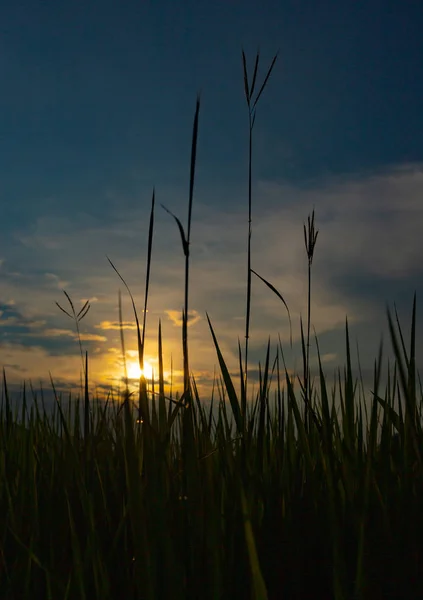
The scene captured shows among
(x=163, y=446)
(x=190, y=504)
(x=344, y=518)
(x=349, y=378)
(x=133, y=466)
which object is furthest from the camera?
(x=349, y=378)

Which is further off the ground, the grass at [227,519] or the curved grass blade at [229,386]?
the curved grass blade at [229,386]

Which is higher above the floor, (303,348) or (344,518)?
(303,348)

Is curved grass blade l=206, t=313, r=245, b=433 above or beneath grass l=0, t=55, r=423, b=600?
above

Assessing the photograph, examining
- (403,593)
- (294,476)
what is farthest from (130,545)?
(403,593)

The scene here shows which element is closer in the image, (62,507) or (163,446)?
(163,446)

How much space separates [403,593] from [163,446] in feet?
2.30

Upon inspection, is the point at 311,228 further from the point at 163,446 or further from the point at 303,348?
the point at 163,446

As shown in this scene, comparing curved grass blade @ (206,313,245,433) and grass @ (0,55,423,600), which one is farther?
curved grass blade @ (206,313,245,433)

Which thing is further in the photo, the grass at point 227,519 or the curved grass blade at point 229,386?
the curved grass blade at point 229,386

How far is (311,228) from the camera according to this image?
107 inches

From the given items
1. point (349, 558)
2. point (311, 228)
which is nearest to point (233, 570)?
point (349, 558)

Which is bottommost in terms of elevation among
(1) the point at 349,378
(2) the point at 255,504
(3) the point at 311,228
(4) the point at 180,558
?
(4) the point at 180,558

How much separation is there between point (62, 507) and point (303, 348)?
104 cm

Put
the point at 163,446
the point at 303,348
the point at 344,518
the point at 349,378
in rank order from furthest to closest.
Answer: the point at 303,348, the point at 349,378, the point at 344,518, the point at 163,446
